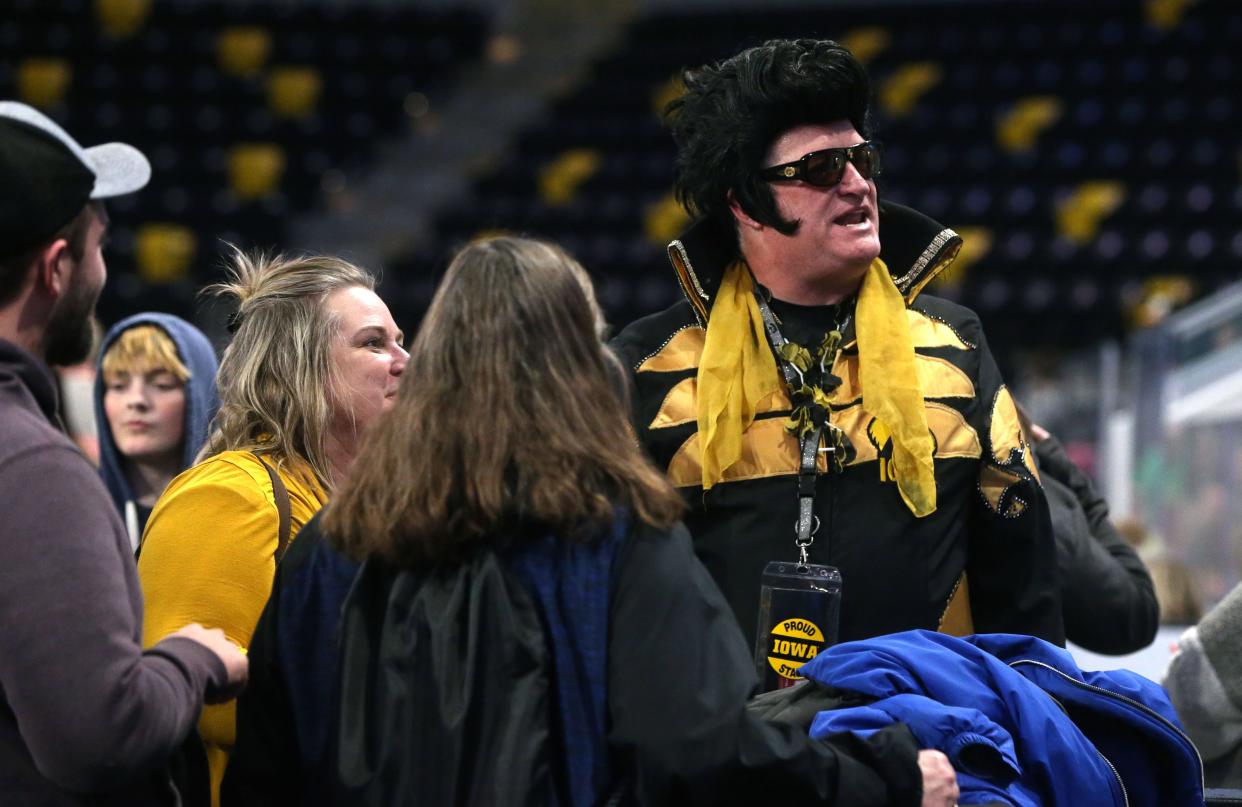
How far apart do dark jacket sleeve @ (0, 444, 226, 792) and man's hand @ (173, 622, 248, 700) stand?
0.12 meters

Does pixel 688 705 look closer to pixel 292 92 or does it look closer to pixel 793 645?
pixel 793 645

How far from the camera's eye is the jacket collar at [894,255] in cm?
257

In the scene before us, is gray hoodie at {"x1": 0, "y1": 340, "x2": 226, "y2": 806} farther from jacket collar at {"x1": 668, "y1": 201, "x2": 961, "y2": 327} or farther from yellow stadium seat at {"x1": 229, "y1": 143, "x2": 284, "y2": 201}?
yellow stadium seat at {"x1": 229, "y1": 143, "x2": 284, "y2": 201}

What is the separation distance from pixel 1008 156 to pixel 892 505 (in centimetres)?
917

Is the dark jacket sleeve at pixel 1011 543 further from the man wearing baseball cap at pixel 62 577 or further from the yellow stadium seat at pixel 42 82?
the yellow stadium seat at pixel 42 82

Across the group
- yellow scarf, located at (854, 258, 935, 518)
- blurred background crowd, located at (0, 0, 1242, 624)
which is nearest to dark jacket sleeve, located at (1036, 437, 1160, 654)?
yellow scarf, located at (854, 258, 935, 518)

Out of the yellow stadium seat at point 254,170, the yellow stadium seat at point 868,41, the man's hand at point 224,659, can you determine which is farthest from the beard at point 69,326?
the yellow stadium seat at point 868,41

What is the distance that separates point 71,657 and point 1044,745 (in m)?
1.10

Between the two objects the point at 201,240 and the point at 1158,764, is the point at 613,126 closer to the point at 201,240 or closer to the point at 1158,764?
the point at 201,240

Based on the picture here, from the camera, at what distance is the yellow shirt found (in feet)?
6.73

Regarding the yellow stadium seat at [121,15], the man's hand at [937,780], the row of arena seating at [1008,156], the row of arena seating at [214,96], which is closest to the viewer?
the man's hand at [937,780]

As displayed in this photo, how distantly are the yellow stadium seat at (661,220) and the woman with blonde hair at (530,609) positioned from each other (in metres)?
9.64

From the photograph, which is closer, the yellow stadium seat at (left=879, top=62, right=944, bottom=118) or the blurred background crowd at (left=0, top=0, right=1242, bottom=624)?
the blurred background crowd at (left=0, top=0, right=1242, bottom=624)

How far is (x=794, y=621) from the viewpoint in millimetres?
2266
